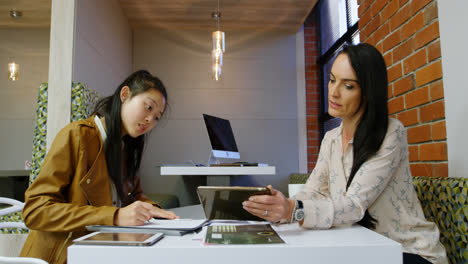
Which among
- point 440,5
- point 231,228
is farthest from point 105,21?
point 231,228

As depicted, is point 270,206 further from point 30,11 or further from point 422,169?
point 30,11

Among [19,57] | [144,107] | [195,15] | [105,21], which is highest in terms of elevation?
[195,15]

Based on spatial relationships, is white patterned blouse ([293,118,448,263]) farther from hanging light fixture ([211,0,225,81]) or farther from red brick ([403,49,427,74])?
hanging light fixture ([211,0,225,81])

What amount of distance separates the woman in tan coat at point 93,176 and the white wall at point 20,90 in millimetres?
1745

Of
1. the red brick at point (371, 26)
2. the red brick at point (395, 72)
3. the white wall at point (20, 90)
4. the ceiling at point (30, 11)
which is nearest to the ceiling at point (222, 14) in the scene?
the ceiling at point (30, 11)

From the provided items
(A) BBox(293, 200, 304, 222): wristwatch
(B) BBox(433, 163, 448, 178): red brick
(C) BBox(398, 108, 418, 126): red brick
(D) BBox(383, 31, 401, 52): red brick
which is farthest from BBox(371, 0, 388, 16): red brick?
(A) BBox(293, 200, 304, 222): wristwatch

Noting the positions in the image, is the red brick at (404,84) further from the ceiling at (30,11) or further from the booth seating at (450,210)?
the ceiling at (30,11)

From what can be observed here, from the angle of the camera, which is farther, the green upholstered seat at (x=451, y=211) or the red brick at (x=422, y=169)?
the red brick at (x=422, y=169)

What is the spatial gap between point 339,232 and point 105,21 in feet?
10.8

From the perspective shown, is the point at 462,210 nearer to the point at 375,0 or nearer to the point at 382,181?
the point at 382,181

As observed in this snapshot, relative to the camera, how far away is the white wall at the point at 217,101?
4.61 metres

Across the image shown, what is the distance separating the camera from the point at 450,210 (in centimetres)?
126

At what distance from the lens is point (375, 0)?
7.39 ft

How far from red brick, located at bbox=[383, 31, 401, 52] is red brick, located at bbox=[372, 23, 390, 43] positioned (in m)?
0.04
